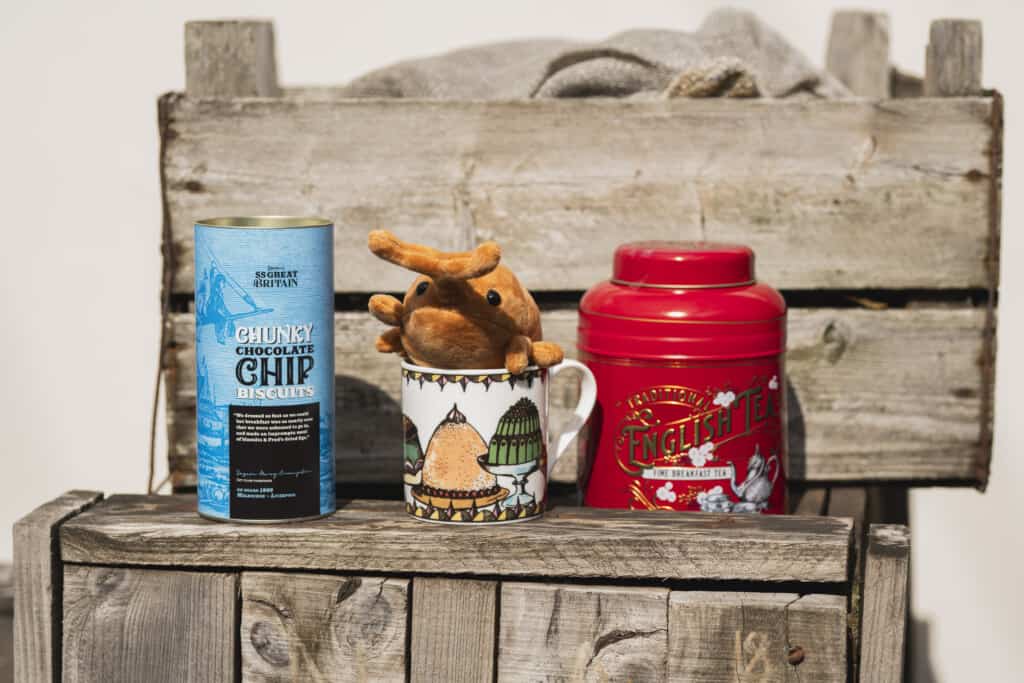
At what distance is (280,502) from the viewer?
3.50ft

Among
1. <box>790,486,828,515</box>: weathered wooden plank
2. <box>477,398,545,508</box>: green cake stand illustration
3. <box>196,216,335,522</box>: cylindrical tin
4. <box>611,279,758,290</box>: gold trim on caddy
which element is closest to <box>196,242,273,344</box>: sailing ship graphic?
<box>196,216,335,522</box>: cylindrical tin

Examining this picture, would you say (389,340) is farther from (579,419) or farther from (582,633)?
(582,633)

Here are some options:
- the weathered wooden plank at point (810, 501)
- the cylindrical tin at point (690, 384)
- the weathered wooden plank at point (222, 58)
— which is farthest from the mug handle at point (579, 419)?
the weathered wooden plank at point (222, 58)

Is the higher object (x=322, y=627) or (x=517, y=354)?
(x=517, y=354)

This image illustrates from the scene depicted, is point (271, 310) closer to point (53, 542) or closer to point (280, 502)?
point (280, 502)

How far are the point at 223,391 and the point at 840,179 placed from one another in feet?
2.12

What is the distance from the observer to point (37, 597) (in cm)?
108

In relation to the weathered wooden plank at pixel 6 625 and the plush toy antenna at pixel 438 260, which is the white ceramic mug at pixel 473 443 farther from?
the weathered wooden plank at pixel 6 625

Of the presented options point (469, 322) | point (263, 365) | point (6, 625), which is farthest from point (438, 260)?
point (6, 625)

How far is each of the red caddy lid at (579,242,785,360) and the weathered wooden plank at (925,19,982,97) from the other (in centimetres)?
33

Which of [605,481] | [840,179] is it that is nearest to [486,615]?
[605,481]

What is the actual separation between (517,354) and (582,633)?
22 cm

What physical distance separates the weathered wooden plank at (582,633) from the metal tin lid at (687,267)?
0.27 metres

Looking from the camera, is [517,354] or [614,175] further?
[614,175]
